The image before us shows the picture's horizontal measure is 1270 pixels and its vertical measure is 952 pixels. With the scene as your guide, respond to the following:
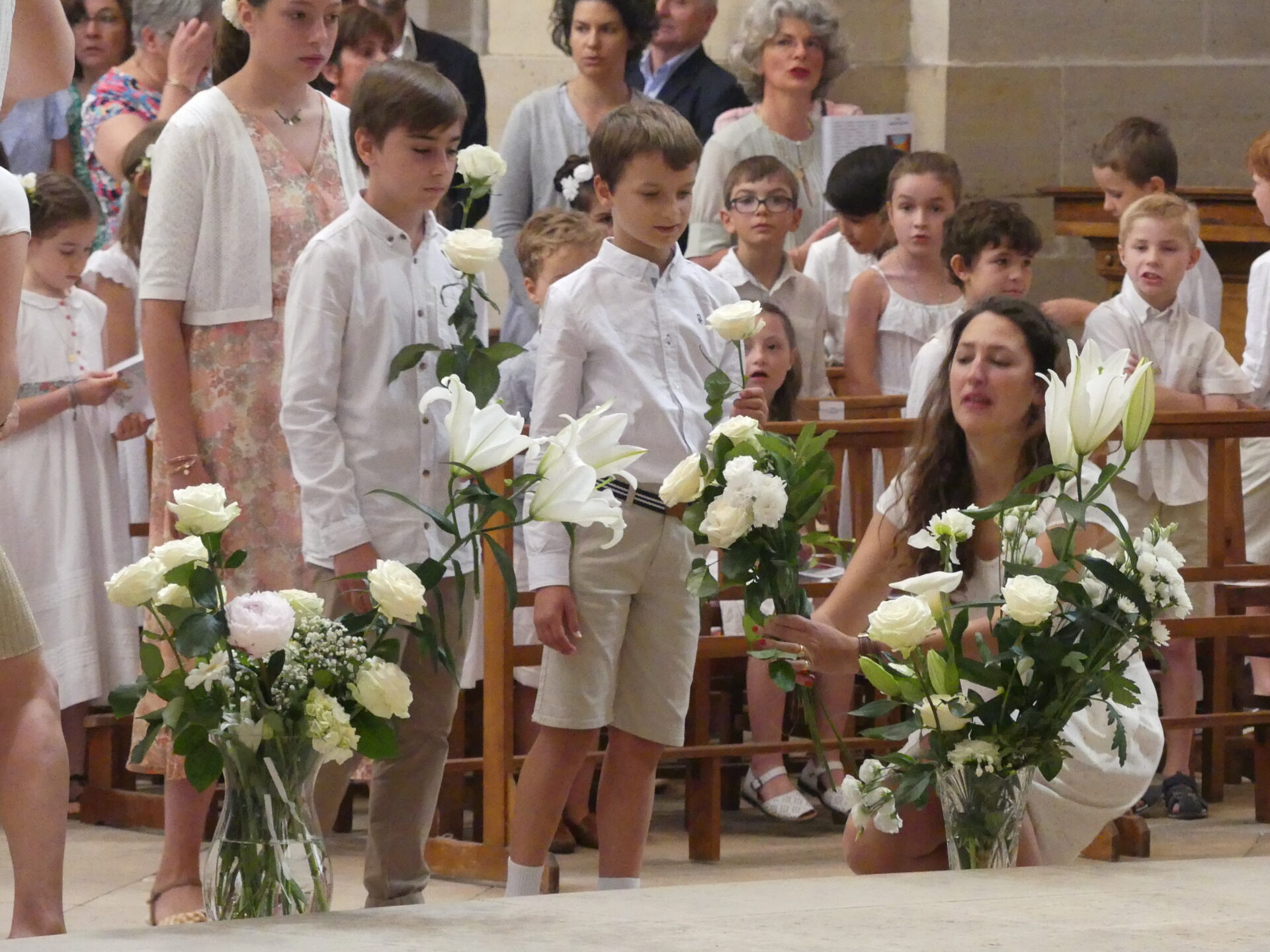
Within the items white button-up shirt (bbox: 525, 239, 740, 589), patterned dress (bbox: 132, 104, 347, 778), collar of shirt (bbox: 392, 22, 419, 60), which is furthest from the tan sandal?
collar of shirt (bbox: 392, 22, 419, 60)

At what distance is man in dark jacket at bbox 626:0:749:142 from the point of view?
6.61 metres

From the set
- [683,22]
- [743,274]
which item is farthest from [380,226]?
[683,22]

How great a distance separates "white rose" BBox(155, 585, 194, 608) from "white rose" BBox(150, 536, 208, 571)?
1.2 inches

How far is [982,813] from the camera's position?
2.85m

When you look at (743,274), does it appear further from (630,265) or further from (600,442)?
(600,442)

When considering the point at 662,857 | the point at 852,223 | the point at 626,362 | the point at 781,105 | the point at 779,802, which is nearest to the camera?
the point at 626,362

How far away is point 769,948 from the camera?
7.51 ft

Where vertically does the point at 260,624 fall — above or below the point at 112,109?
below

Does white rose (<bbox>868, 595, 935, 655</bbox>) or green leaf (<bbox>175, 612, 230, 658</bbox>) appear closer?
green leaf (<bbox>175, 612, 230, 658</bbox>)

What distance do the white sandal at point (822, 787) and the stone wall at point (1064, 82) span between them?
10.5 feet

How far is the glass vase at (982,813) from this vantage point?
2840 millimetres

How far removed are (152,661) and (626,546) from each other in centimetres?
131

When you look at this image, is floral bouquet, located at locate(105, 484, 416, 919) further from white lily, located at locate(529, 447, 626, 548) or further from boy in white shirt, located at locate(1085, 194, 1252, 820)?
boy in white shirt, located at locate(1085, 194, 1252, 820)

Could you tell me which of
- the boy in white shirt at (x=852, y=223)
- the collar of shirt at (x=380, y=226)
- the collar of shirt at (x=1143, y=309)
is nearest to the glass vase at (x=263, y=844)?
the collar of shirt at (x=380, y=226)
